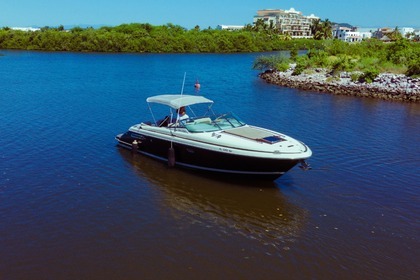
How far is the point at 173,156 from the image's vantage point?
17547mm

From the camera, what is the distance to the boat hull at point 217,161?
15258 mm

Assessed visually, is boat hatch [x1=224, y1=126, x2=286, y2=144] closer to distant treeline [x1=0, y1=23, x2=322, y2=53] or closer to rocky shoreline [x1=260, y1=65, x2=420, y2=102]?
rocky shoreline [x1=260, y1=65, x2=420, y2=102]

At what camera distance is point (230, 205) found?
47.4 ft

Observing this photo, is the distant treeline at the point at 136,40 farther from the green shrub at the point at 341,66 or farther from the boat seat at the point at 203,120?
the boat seat at the point at 203,120

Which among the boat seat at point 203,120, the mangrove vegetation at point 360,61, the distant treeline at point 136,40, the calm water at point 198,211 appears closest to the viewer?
the calm water at point 198,211

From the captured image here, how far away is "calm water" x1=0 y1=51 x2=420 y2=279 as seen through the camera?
35.7 feet

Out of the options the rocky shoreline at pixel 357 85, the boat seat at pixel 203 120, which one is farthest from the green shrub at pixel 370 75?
the boat seat at pixel 203 120

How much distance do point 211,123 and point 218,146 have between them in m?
2.16

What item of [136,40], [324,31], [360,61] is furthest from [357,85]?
[324,31]

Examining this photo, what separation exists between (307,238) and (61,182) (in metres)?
9.33

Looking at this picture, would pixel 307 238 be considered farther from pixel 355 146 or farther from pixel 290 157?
pixel 355 146

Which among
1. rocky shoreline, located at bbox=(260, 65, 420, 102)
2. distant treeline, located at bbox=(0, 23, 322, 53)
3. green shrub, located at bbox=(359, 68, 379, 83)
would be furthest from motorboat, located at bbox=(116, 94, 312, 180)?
distant treeline, located at bbox=(0, 23, 322, 53)

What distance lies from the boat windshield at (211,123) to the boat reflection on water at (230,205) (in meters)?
1.88

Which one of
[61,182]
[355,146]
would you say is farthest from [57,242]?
[355,146]
